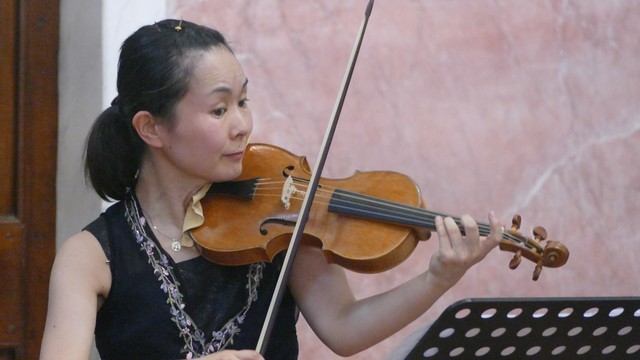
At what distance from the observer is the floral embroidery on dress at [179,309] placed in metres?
1.68

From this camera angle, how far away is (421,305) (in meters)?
1.67

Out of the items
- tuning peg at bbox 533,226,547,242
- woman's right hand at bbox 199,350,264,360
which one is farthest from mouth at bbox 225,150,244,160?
tuning peg at bbox 533,226,547,242

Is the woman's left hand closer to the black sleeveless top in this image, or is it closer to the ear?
the black sleeveless top

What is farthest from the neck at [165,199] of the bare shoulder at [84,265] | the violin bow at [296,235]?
the violin bow at [296,235]

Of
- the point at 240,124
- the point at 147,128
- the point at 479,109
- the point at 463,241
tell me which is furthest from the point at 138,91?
the point at 479,109

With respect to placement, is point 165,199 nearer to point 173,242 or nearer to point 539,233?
point 173,242

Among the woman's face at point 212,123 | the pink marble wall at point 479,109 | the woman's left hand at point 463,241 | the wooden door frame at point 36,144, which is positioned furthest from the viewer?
the pink marble wall at point 479,109

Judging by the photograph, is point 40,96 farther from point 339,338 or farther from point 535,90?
point 535,90

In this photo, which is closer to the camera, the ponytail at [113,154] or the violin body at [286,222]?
the violin body at [286,222]

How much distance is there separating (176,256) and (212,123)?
0.72 ft

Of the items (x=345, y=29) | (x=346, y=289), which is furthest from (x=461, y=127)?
(x=346, y=289)

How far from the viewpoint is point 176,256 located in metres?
1.71

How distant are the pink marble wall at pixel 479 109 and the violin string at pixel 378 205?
1.88 feet

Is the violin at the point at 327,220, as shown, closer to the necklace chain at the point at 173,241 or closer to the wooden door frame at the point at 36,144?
the necklace chain at the point at 173,241
